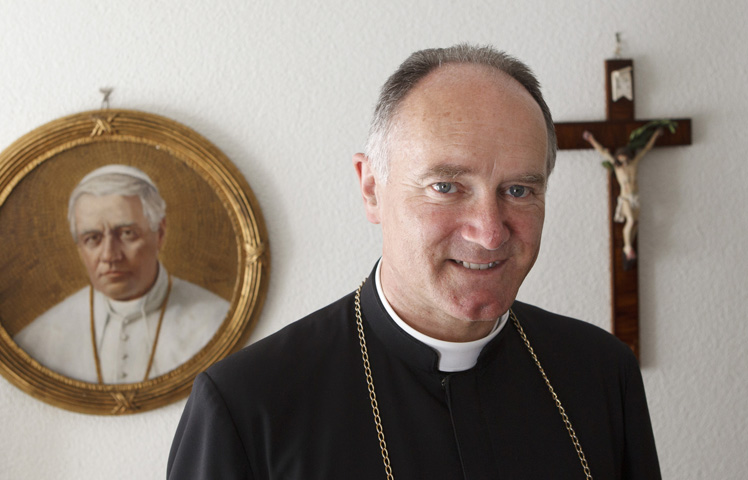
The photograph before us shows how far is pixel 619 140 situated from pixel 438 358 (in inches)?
62.5

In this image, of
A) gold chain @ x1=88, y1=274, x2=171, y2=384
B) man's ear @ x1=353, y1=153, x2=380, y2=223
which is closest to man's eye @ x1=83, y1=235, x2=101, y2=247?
gold chain @ x1=88, y1=274, x2=171, y2=384

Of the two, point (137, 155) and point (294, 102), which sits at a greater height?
point (294, 102)

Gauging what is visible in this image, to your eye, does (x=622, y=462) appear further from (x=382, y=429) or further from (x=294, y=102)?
(x=294, y=102)

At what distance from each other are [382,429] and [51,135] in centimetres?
175

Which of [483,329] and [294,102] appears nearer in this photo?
[483,329]

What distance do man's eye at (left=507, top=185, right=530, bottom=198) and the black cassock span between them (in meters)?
0.32

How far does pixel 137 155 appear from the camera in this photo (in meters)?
2.47

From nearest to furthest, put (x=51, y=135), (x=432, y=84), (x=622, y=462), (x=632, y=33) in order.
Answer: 1. (x=432, y=84)
2. (x=622, y=462)
3. (x=51, y=135)
4. (x=632, y=33)

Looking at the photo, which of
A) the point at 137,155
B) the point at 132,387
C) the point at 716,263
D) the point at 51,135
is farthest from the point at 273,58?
the point at 716,263

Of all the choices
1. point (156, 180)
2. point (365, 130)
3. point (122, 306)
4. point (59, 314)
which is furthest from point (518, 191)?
point (59, 314)

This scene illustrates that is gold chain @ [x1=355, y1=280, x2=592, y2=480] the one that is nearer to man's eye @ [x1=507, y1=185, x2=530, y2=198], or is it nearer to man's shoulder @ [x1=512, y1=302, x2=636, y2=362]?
man's shoulder @ [x1=512, y1=302, x2=636, y2=362]

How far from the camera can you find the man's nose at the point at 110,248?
96.9 inches

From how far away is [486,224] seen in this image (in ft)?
3.69

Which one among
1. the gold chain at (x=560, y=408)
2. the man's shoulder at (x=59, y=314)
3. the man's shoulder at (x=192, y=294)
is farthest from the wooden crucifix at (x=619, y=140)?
the man's shoulder at (x=59, y=314)
